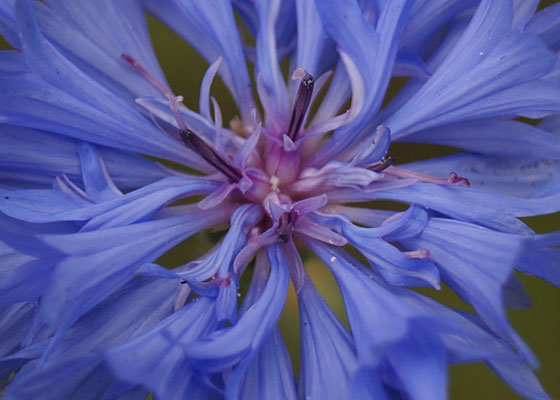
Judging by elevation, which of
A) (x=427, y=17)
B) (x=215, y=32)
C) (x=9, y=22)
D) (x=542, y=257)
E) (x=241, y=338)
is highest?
(x=9, y=22)

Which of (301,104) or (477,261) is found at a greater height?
(301,104)

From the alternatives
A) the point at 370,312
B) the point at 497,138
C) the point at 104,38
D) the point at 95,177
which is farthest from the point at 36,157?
the point at 497,138

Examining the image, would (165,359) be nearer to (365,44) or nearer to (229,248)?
(229,248)

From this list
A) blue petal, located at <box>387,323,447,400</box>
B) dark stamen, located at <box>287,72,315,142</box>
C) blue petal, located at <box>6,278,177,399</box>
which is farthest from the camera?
dark stamen, located at <box>287,72,315,142</box>

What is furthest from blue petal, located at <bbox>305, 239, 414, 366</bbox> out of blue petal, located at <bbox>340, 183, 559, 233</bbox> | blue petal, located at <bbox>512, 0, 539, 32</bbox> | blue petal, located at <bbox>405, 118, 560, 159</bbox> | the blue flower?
blue petal, located at <bbox>512, 0, 539, 32</bbox>

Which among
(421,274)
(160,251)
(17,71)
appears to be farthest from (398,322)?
(17,71)

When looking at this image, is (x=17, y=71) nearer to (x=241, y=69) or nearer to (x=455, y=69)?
(x=241, y=69)

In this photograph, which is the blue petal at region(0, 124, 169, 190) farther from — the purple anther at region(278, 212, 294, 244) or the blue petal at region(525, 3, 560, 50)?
the blue petal at region(525, 3, 560, 50)
